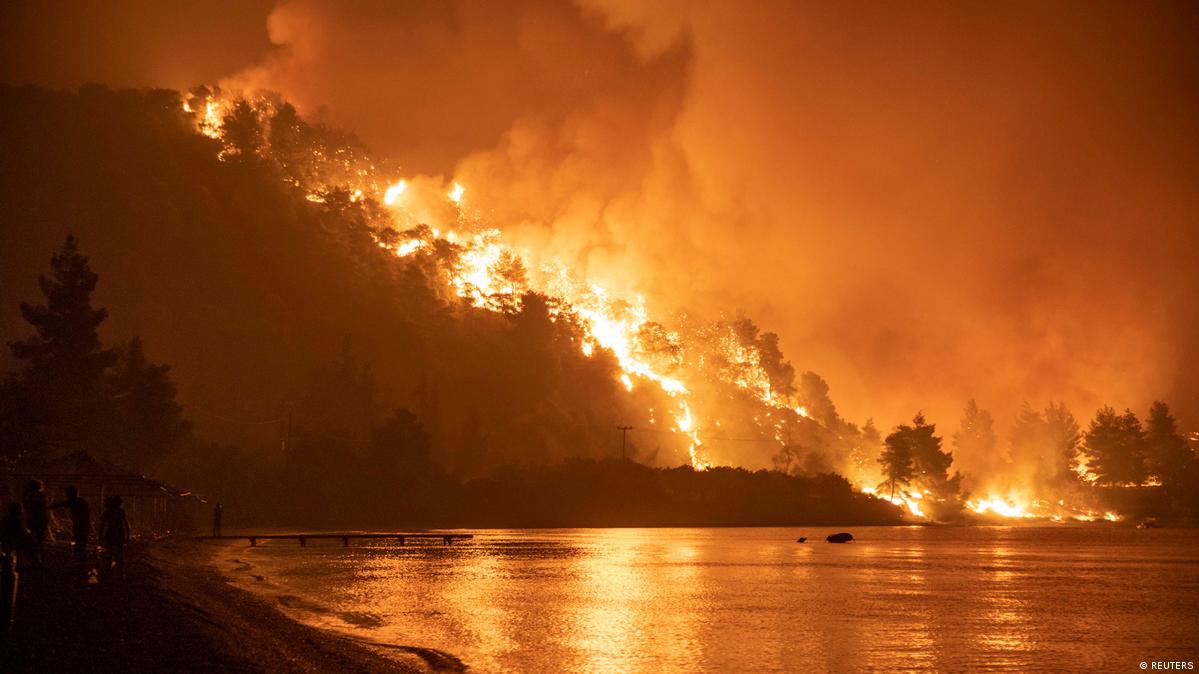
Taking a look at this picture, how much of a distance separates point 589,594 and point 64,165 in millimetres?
168869

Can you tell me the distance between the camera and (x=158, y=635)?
90.6 ft

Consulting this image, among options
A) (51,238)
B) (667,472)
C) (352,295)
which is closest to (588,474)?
(667,472)

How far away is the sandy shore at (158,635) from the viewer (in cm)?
2330

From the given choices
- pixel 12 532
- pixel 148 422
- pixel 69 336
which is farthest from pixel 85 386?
pixel 12 532

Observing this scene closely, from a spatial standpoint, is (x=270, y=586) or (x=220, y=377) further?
(x=220, y=377)

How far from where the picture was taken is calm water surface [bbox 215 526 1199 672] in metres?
35.6

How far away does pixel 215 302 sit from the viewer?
171250 millimetres

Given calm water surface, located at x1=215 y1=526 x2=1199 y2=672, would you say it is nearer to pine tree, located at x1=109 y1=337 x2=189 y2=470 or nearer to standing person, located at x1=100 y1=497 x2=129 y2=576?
standing person, located at x1=100 y1=497 x2=129 y2=576

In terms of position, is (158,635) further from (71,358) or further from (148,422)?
(71,358)

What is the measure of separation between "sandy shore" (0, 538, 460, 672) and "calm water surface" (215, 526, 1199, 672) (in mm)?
2907

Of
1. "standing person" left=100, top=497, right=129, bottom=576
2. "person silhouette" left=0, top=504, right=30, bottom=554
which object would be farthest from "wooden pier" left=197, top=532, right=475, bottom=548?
"person silhouette" left=0, top=504, right=30, bottom=554

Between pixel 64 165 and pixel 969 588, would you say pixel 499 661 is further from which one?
pixel 64 165

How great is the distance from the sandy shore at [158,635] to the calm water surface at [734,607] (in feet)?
9.54

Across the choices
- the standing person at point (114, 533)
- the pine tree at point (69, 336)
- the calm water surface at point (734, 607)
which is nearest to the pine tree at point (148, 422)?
the pine tree at point (69, 336)
